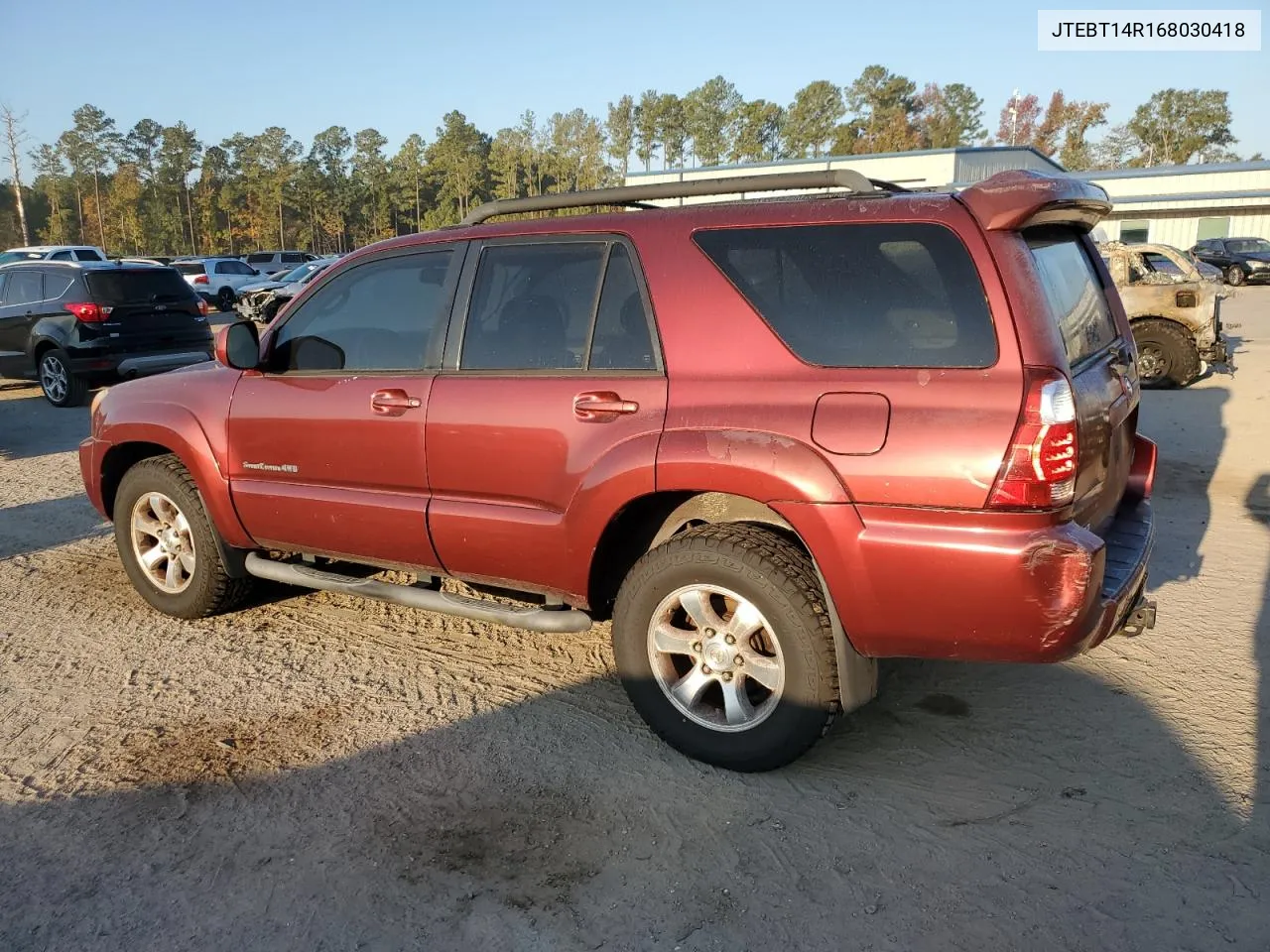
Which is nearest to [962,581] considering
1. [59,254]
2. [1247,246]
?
[59,254]

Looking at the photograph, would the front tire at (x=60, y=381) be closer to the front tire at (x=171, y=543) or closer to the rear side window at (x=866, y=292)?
the front tire at (x=171, y=543)

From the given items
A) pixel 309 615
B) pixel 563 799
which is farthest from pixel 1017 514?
pixel 309 615

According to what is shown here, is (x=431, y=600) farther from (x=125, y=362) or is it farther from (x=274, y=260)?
(x=274, y=260)

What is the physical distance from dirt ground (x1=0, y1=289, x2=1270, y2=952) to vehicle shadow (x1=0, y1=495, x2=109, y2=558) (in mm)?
1752

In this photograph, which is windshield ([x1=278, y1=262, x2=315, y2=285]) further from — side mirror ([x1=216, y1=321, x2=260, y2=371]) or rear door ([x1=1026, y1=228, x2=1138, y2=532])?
rear door ([x1=1026, y1=228, x2=1138, y2=532])

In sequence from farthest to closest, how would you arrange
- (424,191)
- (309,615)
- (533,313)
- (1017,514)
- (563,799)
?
1. (424,191)
2. (309,615)
3. (533,313)
4. (563,799)
5. (1017,514)

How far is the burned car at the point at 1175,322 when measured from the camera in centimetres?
1168

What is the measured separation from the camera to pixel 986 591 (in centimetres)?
278

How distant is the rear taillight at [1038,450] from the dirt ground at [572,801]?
107cm

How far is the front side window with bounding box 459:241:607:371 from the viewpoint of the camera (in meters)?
3.59

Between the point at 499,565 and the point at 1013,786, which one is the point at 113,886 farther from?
the point at 1013,786

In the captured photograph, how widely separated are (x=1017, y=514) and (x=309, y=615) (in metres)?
3.63

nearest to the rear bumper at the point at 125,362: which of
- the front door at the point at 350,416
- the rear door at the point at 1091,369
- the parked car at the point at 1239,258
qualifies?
the front door at the point at 350,416

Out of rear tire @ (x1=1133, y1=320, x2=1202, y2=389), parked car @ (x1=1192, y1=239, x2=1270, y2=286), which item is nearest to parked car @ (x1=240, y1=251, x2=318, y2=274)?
rear tire @ (x1=1133, y1=320, x2=1202, y2=389)
